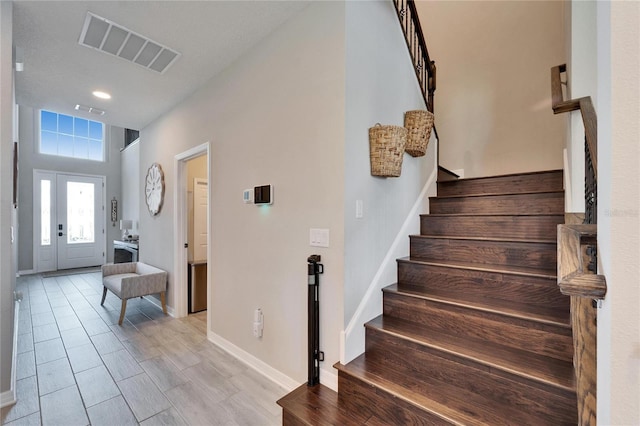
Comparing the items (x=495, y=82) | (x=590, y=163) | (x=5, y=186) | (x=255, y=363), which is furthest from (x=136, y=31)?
(x=495, y=82)

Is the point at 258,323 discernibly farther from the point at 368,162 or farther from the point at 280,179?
the point at 368,162

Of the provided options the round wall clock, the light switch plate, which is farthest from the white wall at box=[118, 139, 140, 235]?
the light switch plate

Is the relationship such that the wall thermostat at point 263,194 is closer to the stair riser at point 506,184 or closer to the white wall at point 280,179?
the white wall at point 280,179

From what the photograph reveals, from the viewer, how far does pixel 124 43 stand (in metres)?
2.39

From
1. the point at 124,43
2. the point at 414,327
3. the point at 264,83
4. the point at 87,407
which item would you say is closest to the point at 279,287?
the point at 414,327

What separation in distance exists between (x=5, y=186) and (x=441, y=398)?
302 centimetres

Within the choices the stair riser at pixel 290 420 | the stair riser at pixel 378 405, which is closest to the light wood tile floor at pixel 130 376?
the stair riser at pixel 290 420

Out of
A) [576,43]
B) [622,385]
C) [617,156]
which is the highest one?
[576,43]

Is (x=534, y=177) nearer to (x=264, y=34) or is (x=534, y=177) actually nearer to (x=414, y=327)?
(x=414, y=327)

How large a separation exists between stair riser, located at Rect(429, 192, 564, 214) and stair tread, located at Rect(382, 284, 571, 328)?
1.00 metres

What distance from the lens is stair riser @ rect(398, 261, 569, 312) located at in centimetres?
171

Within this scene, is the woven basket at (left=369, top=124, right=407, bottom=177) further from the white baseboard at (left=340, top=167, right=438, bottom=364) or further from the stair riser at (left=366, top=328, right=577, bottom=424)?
the stair riser at (left=366, top=328, right=577, bottom=424)

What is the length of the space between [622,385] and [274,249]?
1965 millimetres

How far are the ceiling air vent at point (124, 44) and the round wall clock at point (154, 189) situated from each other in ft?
5.22
